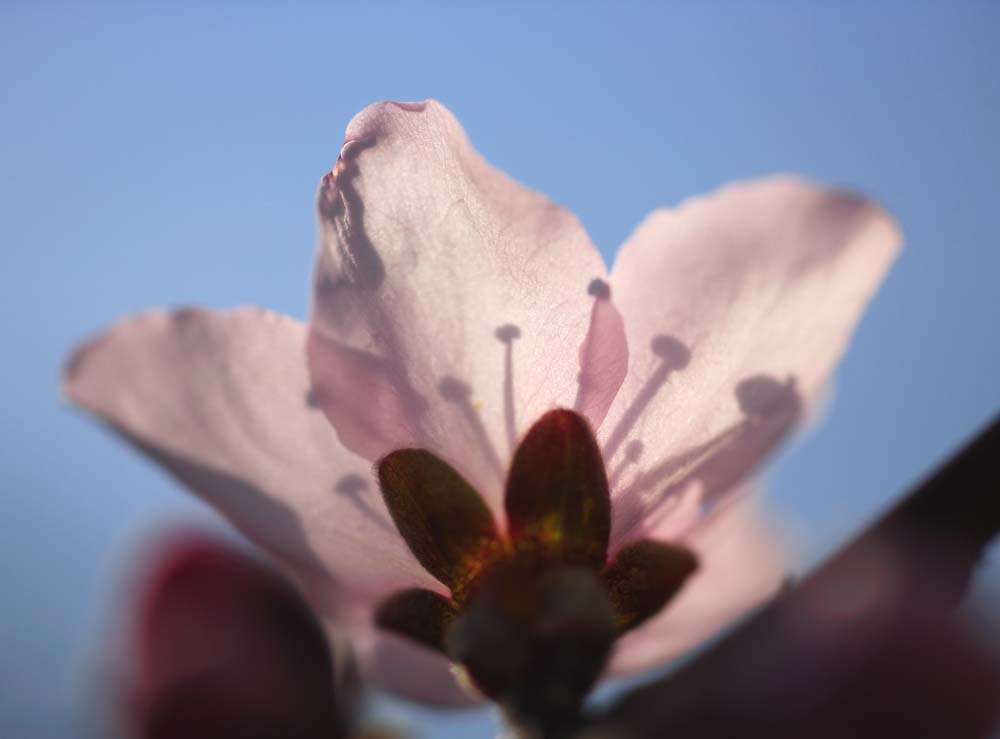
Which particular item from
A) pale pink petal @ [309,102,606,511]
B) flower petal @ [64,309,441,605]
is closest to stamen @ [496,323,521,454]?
pale pink petal @ [309,102,606,511]

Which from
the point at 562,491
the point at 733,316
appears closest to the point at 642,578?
Result: the point at 562,491

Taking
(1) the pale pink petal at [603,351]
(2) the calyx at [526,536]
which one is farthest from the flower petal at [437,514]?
(1) the pale pink petal at [603,351]

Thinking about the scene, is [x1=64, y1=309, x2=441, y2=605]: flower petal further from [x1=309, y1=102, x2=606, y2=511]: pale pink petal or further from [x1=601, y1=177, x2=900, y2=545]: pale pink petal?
[x1=601, y1=177, x2=900, y2=545]: pale pink petal

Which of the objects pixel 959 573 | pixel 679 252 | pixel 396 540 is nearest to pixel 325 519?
pixel 396 540

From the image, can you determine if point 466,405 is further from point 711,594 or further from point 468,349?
point 711,594

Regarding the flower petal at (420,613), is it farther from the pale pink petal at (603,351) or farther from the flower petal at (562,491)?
the pale pink petal at (603,351)

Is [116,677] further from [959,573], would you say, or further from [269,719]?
[959,573]
